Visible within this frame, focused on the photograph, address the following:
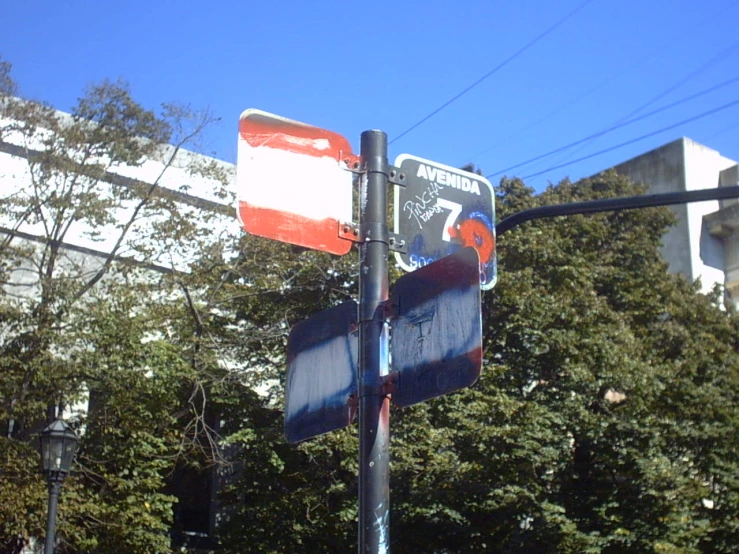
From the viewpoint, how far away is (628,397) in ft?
62.2

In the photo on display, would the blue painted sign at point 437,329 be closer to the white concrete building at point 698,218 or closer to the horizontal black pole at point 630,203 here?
the horizontal black pole at point 630,203

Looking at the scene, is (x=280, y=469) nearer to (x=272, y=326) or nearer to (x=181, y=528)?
(x=272, y=326)

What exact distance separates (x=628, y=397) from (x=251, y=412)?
23.4 feet

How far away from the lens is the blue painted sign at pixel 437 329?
4.04 metres

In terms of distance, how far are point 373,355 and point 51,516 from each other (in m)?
10.0

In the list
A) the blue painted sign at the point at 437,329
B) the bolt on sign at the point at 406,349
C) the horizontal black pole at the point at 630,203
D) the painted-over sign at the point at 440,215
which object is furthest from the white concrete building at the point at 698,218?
the blue painted sign at the point at 437,329

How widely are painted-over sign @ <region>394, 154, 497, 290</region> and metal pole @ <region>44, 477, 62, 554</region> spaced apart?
9705 mm

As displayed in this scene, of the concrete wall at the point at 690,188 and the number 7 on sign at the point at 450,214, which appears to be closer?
the number 7 on sign at the point at 450,214

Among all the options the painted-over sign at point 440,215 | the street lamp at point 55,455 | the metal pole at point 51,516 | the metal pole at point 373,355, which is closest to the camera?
the metal pole at point 373,355

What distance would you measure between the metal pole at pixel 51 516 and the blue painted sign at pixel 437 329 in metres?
9.99

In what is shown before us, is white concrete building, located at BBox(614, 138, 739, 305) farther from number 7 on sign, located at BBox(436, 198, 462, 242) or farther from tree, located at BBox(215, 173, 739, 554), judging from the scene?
number 7 on sign, located at BBox(436, 198, 462, 242)

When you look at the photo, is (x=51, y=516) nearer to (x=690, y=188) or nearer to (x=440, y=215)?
(x=440, y=215)

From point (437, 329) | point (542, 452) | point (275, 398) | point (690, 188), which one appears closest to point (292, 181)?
point (437, 329)

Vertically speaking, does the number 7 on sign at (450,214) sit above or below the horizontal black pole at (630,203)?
below
